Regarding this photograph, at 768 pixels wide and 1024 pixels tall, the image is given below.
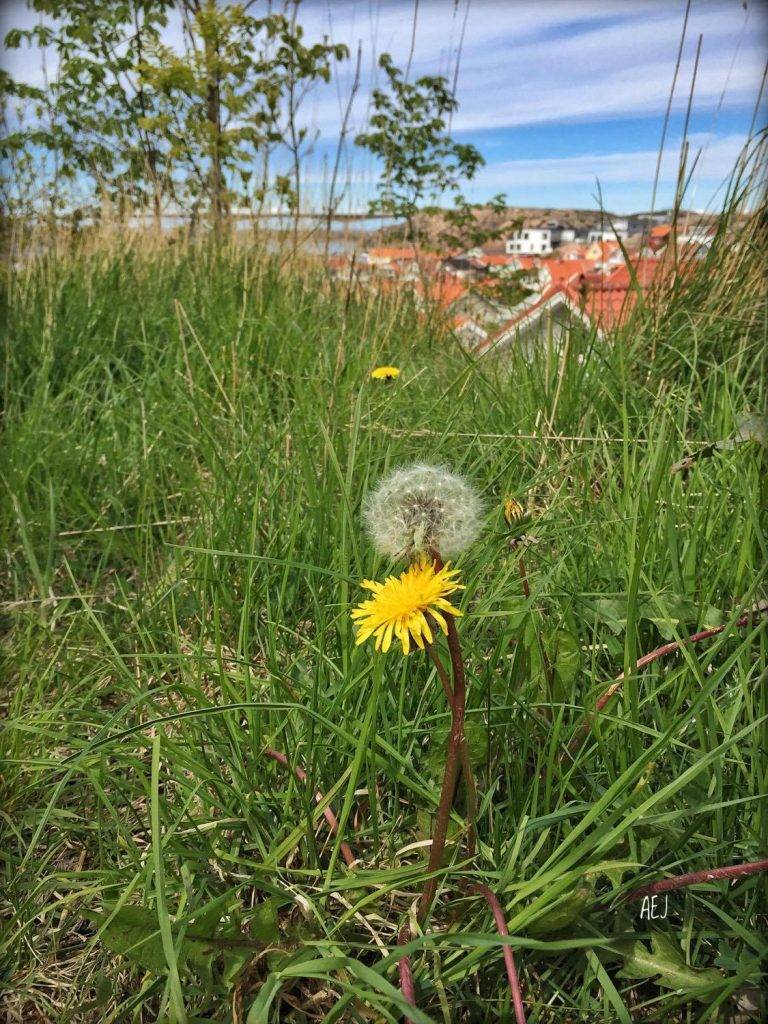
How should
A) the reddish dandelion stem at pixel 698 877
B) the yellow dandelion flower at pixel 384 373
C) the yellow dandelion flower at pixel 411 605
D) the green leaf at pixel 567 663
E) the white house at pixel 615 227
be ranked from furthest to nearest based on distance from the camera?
the white house at pixel 615 227 < the yellow dandelion flower at pixel 384 373 < the green leaf at pixel 567 663 < the reddish dandelion stem at pixel 698 877 < the yellow dandelion flower at pixel 411 605

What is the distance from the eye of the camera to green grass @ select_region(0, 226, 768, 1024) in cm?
91

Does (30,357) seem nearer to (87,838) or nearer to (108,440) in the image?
(108,440)

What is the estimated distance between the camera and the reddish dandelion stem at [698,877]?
0.86 metres

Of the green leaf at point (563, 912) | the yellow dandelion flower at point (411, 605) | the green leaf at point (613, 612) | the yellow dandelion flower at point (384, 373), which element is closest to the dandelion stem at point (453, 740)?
the yellow dandelion flower at point (411, 605)

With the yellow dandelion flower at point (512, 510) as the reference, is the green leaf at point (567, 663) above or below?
below

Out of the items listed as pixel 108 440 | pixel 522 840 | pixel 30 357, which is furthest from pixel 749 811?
pixel 30 357

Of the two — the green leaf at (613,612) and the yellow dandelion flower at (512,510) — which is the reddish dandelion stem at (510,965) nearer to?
the green leaf at (613,612)

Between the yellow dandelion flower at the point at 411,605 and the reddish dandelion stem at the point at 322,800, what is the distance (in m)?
0.38

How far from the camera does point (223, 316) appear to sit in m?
3.17

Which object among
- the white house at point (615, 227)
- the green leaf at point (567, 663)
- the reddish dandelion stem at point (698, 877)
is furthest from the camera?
the white house at point (615, 227)

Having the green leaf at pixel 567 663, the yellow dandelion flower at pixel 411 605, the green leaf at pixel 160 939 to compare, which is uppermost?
the yellow dandelion flower at pixel 411 605

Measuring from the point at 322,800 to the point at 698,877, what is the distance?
0.51m

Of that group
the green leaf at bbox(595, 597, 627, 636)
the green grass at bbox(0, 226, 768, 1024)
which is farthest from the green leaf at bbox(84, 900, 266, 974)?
the green leaf at bbox(595, 597, 627, 636)

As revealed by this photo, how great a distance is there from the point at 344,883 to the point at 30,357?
8.98 feet
